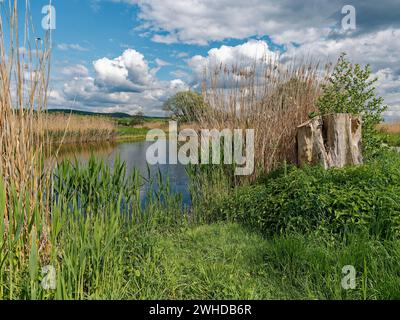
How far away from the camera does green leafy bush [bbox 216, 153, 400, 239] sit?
8.82 feet

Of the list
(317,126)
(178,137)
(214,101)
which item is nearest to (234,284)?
(317,126)

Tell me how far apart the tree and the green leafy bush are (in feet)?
7.50

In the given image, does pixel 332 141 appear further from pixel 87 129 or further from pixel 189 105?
pixel 87 129

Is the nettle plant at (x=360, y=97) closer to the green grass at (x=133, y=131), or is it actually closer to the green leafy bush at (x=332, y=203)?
the green leafy bush at (x=332, y=203)

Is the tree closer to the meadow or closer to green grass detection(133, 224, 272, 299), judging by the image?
the meadow

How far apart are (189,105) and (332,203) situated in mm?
3551

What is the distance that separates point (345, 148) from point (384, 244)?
2.14 meters

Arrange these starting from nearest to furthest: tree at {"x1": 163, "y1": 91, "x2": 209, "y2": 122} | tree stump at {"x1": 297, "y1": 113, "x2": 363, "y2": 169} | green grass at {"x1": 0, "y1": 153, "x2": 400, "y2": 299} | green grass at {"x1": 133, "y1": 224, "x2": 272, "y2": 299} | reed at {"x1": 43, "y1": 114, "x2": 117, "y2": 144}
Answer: green grass at {"x1": 0, "y1": 153, "x2": 400, "y2": 299} → green grass at {"x1": 133, "y1": 224, "x2": 272, "y2": 299} → tree stump at {"x1": 297, "y1": 113, "x2": 363, "y2": 169} → tree at {"x1": 163, "y1": 91, "x2": 209, "y2": 122} → reed at {"x1": 43, "y1": 114, "x2": 117, "y2": 144}

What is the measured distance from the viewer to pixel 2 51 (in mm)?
2008

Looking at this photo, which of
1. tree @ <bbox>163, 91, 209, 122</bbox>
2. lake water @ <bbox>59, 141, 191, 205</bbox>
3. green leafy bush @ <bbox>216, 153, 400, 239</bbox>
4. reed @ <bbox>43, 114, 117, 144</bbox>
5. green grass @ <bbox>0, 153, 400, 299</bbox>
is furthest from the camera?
reed @ <bbox>43, 114, 117, 144</bbox>

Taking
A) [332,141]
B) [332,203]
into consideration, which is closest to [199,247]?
[332,203]

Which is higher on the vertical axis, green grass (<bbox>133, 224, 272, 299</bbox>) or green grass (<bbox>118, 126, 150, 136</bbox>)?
green grass (<bbox>118, 126, 150, 136</bbox>)

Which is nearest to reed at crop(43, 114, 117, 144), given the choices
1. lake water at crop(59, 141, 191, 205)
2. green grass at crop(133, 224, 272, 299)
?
lake water at crop(59, 141, 191, 205)

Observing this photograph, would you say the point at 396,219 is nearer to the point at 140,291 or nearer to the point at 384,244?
the point at 384,244
